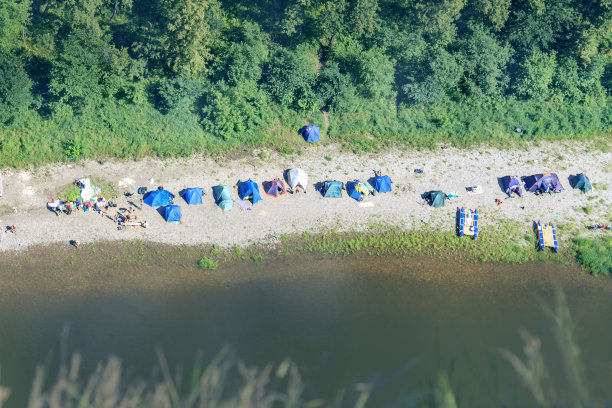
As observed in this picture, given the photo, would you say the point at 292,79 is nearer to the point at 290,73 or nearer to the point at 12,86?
the point at 290,73

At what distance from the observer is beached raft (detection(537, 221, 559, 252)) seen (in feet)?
120

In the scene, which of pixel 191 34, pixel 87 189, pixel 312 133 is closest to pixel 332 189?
pixel 312 133

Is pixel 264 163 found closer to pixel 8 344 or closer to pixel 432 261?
pixel 432 261

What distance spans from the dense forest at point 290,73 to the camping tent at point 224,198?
388 cm

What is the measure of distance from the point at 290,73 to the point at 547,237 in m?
23.2

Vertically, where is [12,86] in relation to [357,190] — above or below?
above

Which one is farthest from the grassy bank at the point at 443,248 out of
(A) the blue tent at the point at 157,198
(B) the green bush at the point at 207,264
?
(A) the blue tent at the point at 157,198

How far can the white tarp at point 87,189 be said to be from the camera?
35.8 meters

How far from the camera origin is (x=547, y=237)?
36.8 metres

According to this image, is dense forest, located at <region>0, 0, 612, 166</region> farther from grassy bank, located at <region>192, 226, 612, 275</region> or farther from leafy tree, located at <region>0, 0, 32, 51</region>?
grassy bank, located at <region>192, 226, 612, 275</region>

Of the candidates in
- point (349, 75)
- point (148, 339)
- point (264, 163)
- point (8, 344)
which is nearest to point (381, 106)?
point (349, 75)

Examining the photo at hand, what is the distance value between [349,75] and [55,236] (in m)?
25.2

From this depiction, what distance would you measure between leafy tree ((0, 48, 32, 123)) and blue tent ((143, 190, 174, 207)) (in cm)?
1175

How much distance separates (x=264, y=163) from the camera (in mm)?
38281
